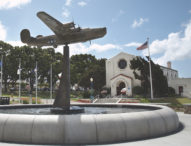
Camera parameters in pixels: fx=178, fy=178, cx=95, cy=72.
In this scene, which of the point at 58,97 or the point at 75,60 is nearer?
the point at 58,97

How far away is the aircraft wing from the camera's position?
1016cm

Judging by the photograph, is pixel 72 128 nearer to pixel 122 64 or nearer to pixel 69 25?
pixel 69 25

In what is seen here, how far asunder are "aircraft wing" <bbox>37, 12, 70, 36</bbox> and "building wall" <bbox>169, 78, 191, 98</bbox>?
46494mm

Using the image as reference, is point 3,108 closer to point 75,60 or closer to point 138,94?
point 138,94

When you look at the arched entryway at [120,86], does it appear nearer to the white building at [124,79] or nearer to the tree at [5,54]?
the white building at [124,79]

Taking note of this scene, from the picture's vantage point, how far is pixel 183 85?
51.6m

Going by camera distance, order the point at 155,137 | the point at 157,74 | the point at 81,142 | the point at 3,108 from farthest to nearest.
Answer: the point at 157,74 < the point at 3,108 < the point at 155,137 < the point at 81,142

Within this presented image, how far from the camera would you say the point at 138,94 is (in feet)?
159

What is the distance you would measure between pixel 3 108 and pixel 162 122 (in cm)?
1129

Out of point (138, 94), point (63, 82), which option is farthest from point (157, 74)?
point (63, 82)

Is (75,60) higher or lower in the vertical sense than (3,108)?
higher

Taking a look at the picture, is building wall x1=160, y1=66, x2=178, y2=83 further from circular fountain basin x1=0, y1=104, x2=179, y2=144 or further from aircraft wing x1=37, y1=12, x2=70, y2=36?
circular fountain basin x1=0, y1=104, x2=179, y2=144

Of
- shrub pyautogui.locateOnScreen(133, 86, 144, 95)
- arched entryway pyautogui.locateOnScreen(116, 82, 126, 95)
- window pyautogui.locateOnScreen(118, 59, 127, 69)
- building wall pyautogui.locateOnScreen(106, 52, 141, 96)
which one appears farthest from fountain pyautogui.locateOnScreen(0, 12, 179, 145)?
window pyautogui.locateOnScreen(118, 59, 127, 69)

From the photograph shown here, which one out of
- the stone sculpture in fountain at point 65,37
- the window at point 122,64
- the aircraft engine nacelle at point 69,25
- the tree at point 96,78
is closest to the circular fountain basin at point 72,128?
the stone sculpture in fountain at point 65,37
